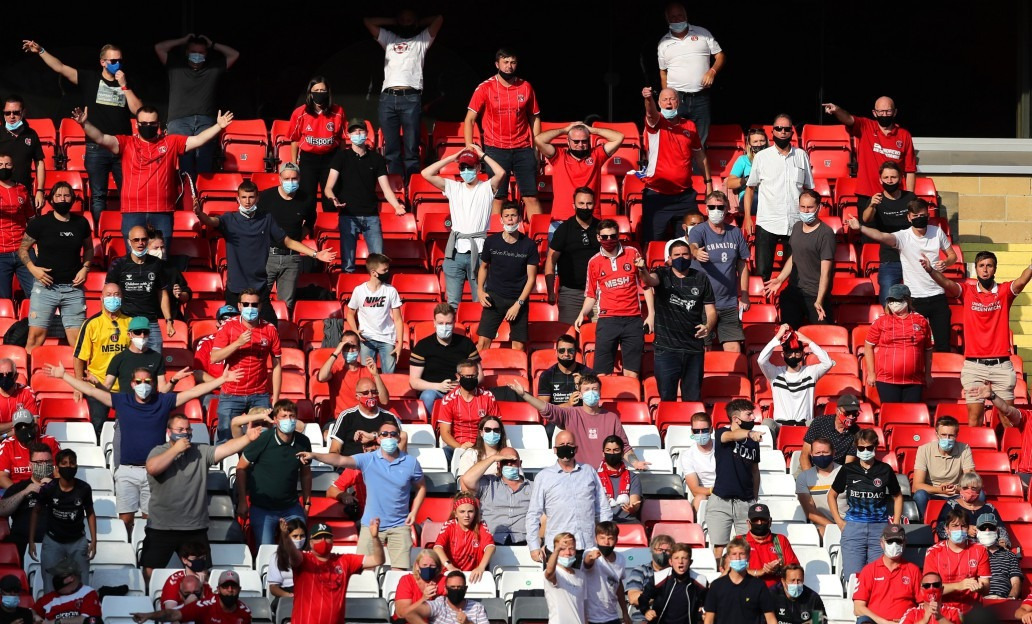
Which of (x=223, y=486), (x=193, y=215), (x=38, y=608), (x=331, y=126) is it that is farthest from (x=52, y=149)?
(x=38, y=608)

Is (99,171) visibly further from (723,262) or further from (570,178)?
(723,262)

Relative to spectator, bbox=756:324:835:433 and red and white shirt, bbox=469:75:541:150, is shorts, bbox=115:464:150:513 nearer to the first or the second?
spectator, bbox=756:324:835:433

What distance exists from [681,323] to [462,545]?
3424 mm

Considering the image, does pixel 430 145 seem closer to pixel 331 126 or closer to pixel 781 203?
pixel 331 126

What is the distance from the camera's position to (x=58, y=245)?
16500mm

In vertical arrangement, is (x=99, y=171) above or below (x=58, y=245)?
above

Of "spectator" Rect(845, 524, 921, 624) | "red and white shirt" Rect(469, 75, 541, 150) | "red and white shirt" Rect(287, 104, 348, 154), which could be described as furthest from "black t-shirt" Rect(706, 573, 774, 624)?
"red and white shirt" Rect(287, 104, 348, 154)

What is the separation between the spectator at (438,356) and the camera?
15.6 meters

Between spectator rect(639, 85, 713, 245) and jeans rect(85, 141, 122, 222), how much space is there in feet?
17.3

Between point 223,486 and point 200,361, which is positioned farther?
point 200,361

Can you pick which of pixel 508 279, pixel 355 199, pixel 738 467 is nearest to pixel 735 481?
pixel 738 467

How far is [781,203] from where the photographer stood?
17.8 metres

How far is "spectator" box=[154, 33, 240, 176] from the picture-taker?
730 inches

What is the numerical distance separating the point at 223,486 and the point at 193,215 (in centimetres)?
450
